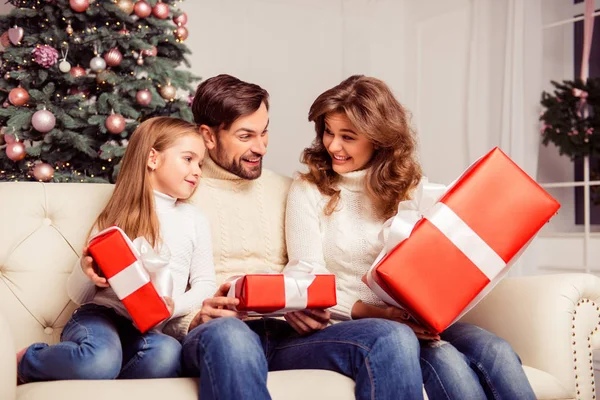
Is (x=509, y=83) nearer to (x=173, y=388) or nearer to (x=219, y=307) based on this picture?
(x=219, y=307)

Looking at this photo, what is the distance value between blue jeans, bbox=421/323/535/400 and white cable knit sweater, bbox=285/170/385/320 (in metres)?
0.30

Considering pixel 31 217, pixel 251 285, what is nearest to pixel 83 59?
pixel 31 217

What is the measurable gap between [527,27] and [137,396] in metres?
3.19

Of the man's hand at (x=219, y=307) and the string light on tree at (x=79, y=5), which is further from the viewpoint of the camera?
the string light on tree at (x=79, y=5)

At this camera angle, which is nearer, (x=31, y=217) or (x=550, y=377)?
(x=550, y=377)

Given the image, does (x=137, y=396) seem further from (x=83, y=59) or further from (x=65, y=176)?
(x=83, y=59)

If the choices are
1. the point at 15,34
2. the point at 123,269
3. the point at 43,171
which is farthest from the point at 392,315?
the point at 15,34

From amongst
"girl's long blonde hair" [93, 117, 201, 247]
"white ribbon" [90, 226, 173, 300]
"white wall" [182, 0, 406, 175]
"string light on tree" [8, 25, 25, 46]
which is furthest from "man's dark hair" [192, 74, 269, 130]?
"white wall" [182, 0, 406, 175]

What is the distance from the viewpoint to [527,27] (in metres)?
3.64

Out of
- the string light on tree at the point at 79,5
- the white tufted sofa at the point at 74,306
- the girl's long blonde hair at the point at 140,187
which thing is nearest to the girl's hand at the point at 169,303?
the girl's long blonde hair at the point at 140,187

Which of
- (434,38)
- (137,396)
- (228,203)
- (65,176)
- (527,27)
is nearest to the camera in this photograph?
(137,396)

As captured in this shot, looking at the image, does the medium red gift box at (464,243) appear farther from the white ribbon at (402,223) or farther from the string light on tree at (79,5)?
the string light on tree at (79,5)

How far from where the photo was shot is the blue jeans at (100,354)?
1375 mm

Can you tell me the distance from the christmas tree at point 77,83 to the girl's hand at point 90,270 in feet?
4.18
